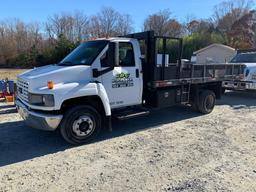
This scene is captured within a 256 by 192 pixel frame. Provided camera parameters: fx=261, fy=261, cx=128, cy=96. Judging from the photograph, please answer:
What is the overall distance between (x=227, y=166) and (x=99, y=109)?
289 centimetres

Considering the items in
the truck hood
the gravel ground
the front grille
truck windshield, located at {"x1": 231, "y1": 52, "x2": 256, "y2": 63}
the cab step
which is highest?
truck windshield, located at {"x1": 231, "y1": 52, "x2": 256, "y2": 63}

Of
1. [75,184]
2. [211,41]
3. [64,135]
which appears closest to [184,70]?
[64,135]

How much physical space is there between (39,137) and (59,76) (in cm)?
162

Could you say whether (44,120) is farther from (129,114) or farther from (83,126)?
(129,114)

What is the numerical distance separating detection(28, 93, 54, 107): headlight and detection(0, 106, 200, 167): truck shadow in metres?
0.93

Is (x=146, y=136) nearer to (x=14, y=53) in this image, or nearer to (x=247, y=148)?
(x=247, y=148)

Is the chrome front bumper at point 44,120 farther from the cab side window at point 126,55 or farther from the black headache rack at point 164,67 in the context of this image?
the black headache rack at point 164,67

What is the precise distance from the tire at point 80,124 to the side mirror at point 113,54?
3.58ft

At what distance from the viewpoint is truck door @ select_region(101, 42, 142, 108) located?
593cm

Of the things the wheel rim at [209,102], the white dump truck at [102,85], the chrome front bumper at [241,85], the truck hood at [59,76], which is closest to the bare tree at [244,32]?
the chrome front bumper at [241,85]

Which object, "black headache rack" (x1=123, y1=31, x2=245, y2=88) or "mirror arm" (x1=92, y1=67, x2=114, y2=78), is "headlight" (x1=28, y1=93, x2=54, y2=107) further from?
"black headache rack" (x1=123, y1=31, x2=245, y2=88)

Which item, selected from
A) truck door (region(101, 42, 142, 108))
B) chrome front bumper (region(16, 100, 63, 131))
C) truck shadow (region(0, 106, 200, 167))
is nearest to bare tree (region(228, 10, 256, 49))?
truck shadow (region(0, 106, 200, 167))

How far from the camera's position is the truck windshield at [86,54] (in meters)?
5.83

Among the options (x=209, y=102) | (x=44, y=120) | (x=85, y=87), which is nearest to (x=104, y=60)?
(x=85, y=87)
